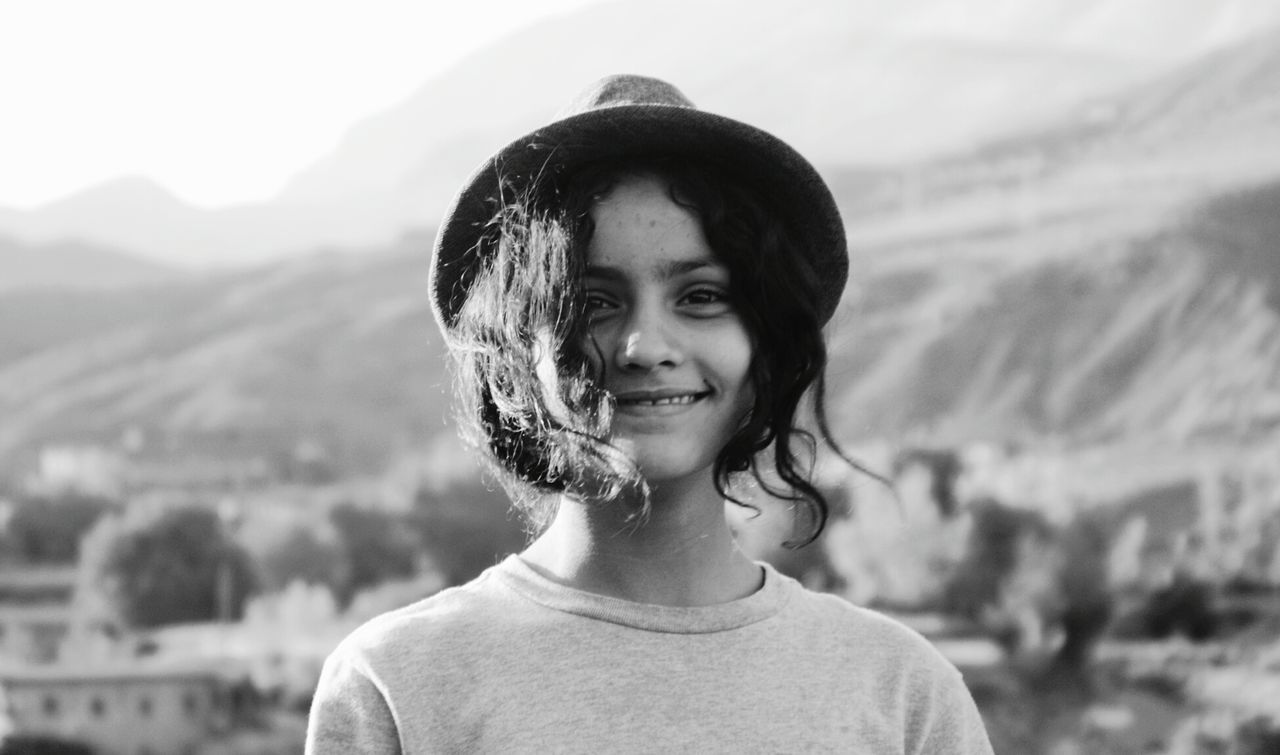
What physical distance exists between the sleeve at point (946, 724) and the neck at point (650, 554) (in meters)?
0.20

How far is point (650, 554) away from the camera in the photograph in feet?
4.52

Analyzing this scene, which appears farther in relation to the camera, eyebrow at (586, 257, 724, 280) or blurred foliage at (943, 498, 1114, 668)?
blurred foliage at (943, 498, 1114, 668)

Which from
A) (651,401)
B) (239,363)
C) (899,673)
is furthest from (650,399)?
(239,363)

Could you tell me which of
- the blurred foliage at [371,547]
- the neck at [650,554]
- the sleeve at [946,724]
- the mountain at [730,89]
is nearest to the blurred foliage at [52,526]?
the blurred foliage at [371,547]

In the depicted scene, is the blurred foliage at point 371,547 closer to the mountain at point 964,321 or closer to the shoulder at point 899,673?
the mountain at point 964,321

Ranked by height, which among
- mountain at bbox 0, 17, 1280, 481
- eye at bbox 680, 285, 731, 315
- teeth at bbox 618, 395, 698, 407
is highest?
eye at bbox 680, 285, 731, 315

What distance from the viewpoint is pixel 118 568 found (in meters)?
6.51

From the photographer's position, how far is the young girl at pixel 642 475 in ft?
4.16

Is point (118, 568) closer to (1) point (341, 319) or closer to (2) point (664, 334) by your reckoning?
(1) point (341, 319)

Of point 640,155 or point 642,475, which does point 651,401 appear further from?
point 640,155

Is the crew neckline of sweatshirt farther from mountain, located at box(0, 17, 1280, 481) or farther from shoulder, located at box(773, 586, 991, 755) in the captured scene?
mountain, located at box(0, 17, 1280, 481)

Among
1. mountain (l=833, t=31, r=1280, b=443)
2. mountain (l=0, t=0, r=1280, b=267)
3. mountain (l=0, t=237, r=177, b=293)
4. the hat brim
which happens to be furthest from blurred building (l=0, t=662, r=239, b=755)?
the hat brim

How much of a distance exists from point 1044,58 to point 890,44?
0.77 meters

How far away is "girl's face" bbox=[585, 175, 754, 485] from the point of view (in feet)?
4.34
